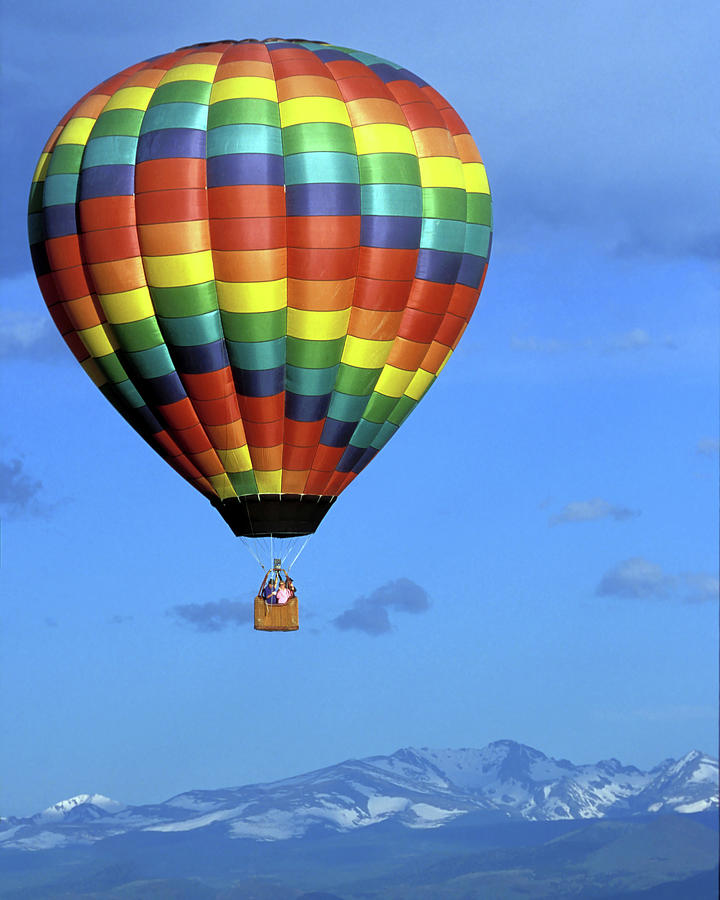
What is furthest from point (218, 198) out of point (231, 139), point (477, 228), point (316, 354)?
point (477, 228)

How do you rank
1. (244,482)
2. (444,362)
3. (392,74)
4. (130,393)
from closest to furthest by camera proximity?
1. (244,482)
2. (130,393)
3. (392,74)
4. (444,362)

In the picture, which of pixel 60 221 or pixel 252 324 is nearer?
pixel 252 324

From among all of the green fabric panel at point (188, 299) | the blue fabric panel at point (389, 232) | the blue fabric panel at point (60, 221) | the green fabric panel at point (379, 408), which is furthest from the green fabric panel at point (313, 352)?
the blue fabric panel at point (60, 221)

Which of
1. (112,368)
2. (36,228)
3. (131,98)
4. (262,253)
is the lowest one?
(112,368)

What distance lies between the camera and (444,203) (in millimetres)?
32969

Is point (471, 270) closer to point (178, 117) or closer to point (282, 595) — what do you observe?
point (178, 117)

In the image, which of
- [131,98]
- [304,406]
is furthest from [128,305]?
[131,98]

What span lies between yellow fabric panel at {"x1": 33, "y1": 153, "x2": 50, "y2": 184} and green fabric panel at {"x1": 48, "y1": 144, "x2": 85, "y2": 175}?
1.53 feet

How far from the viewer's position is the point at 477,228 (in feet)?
112

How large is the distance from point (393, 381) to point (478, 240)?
3.19 meters

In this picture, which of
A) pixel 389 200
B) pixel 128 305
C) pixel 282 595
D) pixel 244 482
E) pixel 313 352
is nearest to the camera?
pixel 389 200

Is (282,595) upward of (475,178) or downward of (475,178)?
downward

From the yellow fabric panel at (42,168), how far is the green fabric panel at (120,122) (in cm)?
170

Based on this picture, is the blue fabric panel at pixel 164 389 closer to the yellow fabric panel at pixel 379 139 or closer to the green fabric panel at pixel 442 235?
the green fabric panel at pixel 442 235
